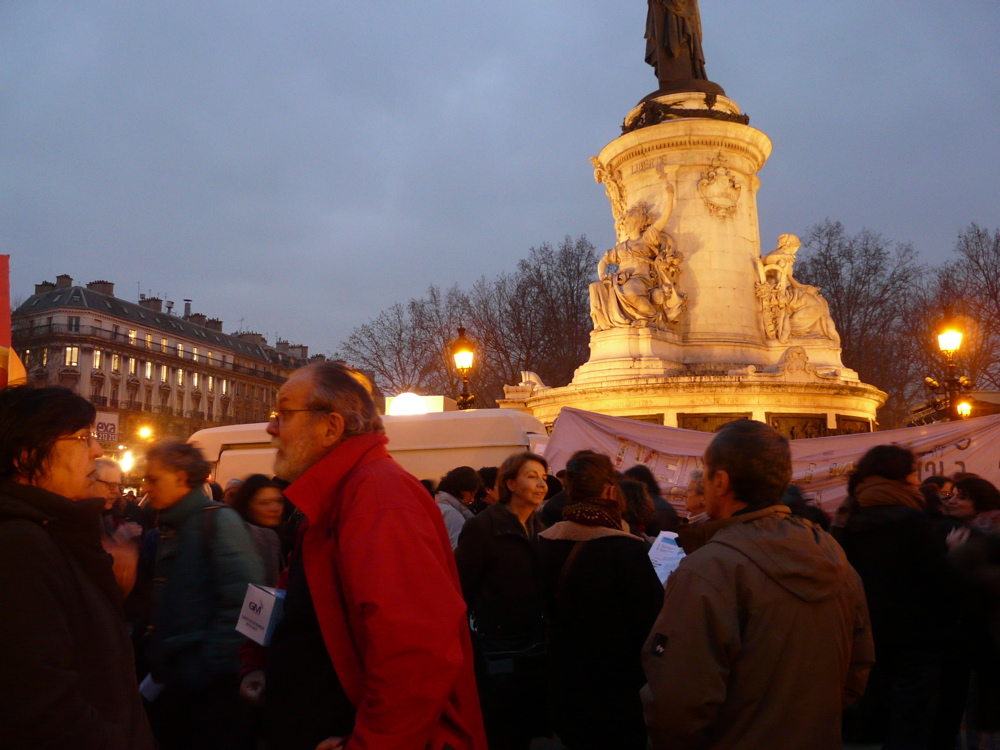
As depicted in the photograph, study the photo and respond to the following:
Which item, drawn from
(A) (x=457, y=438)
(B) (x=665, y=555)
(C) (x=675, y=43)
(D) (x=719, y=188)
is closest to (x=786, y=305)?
(D) (x=719, y=188)

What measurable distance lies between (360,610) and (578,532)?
181 centimetres

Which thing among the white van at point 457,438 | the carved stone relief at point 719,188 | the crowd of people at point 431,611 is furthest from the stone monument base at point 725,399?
the crowd of people at point 431,611

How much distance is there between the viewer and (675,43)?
19.9m

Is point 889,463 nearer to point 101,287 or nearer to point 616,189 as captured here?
point 616,189

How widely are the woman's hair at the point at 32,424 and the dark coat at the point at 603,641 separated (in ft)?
6.77

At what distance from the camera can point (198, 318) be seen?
81875 millimetres

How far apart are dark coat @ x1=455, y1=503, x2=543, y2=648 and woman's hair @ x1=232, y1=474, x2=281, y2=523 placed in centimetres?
171

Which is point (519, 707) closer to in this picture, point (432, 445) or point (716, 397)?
point (432, 445)

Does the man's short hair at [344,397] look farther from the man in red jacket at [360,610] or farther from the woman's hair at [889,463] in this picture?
the woman's hair at [889,463]

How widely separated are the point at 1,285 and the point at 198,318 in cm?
8251

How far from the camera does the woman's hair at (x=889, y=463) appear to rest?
4.22 m

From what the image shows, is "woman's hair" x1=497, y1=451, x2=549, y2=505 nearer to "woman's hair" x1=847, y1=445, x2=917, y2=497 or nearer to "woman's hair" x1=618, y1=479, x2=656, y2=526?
"woman's hair" x1=618, y1=479, x2=656, y2=526

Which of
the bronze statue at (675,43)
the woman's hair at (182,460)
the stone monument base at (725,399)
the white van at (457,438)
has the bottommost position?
the woman's hair at (182,460)

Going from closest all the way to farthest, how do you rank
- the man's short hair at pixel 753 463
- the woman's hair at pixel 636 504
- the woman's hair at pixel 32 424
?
the woman's hair at pixel 32 424 < the man's short hair at pixel 753 463 < the woman's hair at pixel 636 504
